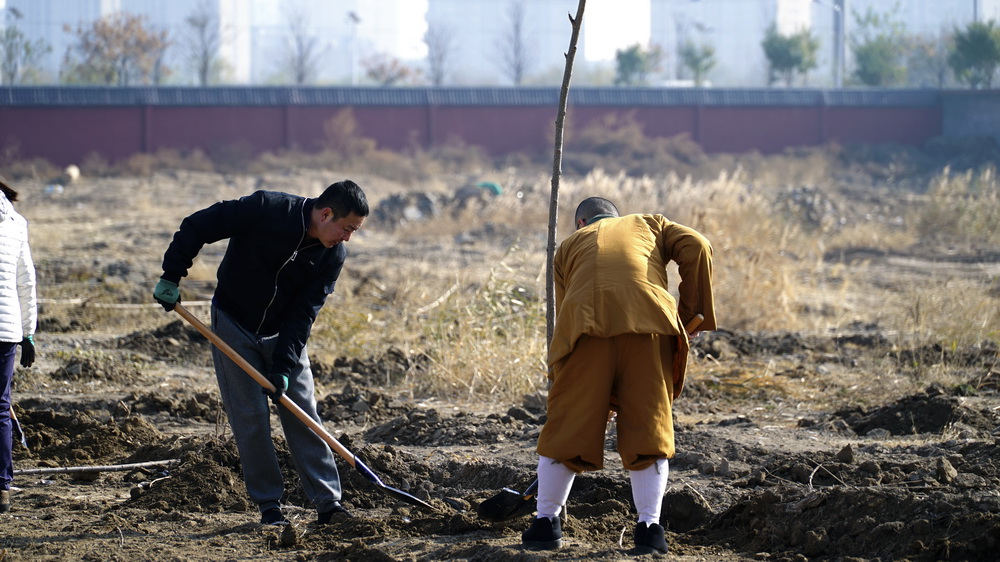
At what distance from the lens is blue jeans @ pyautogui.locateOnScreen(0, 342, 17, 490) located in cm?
481

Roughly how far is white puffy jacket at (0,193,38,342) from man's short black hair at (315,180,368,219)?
64.2 inches

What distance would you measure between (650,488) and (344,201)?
169 cm

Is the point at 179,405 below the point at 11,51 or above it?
below

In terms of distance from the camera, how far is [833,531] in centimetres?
410

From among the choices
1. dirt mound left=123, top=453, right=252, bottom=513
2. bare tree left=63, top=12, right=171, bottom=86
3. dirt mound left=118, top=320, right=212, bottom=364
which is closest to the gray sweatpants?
dirt mound left=123, top=453, right=252, bottom=513

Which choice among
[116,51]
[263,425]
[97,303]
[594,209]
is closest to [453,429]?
[263,425]

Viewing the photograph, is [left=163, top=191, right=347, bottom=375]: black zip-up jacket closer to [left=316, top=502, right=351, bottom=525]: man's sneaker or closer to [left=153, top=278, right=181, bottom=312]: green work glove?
[left=153, top=278, right=181, bottom=312]: green work glove

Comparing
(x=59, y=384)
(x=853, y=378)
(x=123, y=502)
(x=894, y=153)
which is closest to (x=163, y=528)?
(x=123, y=502)

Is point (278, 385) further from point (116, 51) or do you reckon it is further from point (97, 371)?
point (116, 51)

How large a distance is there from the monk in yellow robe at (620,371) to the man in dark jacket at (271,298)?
1056mm

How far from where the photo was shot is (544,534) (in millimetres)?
3979

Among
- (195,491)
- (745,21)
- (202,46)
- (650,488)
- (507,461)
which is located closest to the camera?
(650,488)

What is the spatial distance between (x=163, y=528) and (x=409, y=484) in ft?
3.93

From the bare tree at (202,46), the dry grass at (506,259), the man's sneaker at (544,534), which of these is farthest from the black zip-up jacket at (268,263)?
the bare tree at (202,46)
